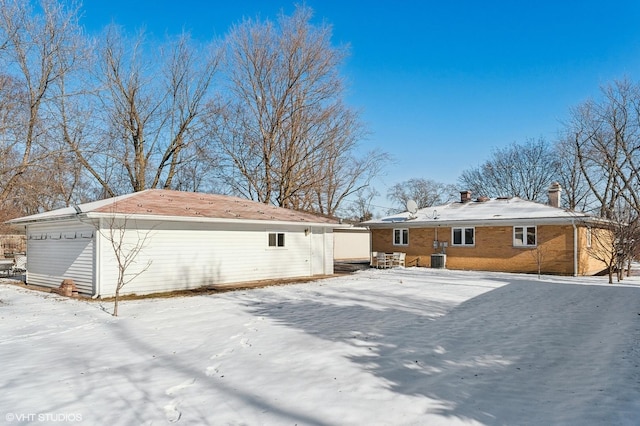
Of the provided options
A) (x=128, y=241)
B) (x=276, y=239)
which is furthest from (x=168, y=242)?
(x=276, y=239)

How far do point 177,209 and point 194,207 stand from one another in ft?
3.23

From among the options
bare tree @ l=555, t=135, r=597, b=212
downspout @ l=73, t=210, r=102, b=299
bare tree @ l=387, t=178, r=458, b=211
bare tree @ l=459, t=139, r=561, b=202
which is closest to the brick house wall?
downspout @ l=73, t=210, r=102, b=299

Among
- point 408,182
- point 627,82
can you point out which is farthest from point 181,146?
point 408,182

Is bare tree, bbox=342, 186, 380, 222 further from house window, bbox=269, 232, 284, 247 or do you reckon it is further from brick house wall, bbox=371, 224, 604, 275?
house window, bbox=269, 232, 284, 247

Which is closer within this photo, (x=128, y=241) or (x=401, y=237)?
(x=128, y=241)

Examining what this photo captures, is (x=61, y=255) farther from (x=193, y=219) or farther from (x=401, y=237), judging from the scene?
(x=401, y=237)

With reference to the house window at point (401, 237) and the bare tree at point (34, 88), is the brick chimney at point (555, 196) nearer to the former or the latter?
the house window at point (401, 237)

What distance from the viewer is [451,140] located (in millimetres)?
28125

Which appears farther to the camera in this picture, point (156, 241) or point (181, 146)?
point (181, 146)

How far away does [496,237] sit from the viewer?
19.8 m

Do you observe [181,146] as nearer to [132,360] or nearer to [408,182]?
[132,360]

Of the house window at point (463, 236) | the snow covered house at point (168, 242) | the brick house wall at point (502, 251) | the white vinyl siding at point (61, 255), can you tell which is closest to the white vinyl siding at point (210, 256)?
the snow covered house at point (168, 242)

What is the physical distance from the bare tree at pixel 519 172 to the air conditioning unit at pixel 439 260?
72.2 ft

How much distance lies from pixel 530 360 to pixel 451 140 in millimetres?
24219
